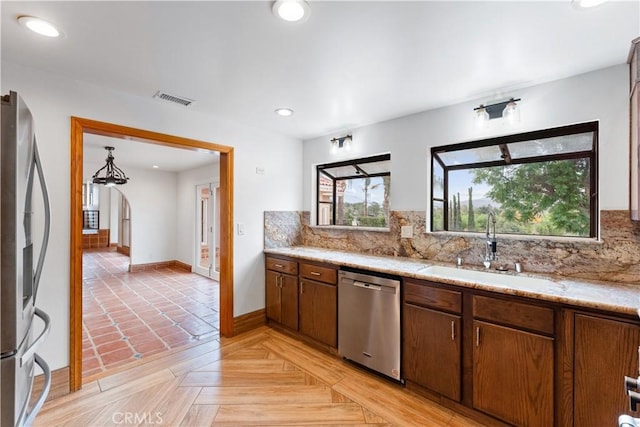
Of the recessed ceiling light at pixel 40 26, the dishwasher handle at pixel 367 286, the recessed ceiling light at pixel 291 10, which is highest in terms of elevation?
the recessed ceiling light at pixel 40 26

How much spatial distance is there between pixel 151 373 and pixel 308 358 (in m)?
1.36

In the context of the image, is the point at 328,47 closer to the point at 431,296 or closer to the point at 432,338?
the point at 431,296

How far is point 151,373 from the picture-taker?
2424 millimetres

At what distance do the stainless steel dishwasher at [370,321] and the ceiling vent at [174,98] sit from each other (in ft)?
6.92

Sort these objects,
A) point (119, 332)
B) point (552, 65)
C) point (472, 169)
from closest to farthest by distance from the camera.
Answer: point (552, 65) < point (472, 169) < point (119, 332)

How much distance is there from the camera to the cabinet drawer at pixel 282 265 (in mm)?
Answer: 3100

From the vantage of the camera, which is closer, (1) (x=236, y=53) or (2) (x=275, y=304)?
(1) (x=236, y=53)

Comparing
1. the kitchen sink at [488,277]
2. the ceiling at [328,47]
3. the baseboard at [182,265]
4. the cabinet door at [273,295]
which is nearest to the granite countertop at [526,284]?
the kitchen sink at [488,277]

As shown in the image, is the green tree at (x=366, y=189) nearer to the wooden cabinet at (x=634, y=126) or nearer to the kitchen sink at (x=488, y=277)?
the kitchen sink at (x=488, y=277)

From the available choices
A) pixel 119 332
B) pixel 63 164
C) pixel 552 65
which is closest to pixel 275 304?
pixel 119 332

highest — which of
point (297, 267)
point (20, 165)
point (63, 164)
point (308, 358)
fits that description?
point (63, 164)

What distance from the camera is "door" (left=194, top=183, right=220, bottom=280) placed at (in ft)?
19.1

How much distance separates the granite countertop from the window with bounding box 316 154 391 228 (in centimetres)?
74

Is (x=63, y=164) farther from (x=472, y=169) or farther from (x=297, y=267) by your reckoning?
(x=472, y=169)
